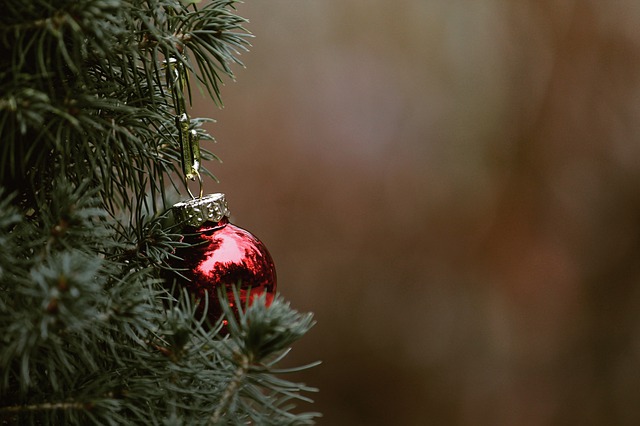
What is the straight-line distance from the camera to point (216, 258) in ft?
1.48

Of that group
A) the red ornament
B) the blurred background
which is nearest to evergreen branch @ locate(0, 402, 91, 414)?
the red ornament

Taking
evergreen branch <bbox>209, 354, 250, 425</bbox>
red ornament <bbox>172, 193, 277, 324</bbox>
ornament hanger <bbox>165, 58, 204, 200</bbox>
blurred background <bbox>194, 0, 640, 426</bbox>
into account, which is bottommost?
evergreen branch <bbox>209, 354, 250, 425</bbox>

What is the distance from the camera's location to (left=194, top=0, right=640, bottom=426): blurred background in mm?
1429

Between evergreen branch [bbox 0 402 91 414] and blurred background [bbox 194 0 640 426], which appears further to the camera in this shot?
blurred background [bbox 194 0 640 426]

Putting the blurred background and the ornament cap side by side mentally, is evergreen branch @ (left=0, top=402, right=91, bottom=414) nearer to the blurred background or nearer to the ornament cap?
the ornament cap

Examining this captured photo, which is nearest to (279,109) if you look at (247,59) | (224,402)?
(247,59)

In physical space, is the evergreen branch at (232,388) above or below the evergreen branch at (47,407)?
above

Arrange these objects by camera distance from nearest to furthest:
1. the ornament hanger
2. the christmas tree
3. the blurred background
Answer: the christmas tree, the ornament hanger, the blurred background

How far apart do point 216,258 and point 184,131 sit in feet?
0.28

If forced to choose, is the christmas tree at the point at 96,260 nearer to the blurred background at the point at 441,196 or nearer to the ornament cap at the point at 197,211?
the ornament cap at the point at 197,211

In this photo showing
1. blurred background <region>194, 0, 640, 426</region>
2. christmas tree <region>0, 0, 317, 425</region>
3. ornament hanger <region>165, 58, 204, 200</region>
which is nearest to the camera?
christmas tree <region>0, 0, 317, 425</region>

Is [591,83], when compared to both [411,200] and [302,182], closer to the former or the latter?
[411,200]

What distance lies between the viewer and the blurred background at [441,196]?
1429 millimetres

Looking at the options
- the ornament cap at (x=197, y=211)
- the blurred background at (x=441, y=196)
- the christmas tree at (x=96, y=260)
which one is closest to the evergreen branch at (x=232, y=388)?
the christmas tree at (x=96, y=260)
